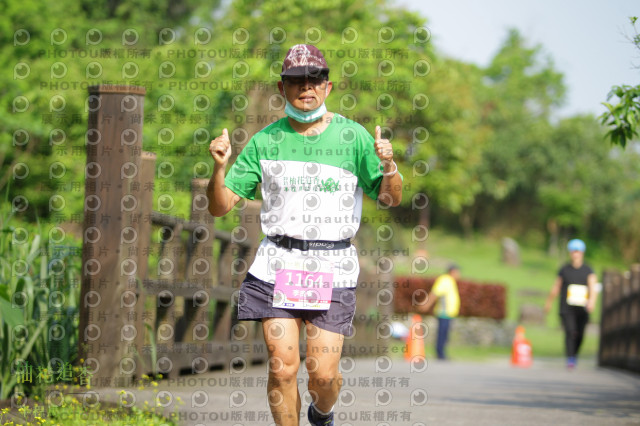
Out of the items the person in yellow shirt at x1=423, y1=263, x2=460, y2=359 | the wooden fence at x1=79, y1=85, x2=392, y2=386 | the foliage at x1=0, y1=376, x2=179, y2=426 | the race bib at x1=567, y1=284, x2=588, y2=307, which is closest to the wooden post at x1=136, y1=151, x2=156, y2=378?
the wooden fence at x1=79, y1=85, x2=392, y2=386

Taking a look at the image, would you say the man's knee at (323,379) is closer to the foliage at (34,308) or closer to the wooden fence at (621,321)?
the foliage at (34,308)

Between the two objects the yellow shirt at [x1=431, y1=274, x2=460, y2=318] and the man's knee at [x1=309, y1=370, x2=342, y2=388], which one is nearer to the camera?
the man's knee at [x1=309, y1=370, x2=342, y2=388]

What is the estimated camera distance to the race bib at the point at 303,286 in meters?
4.30

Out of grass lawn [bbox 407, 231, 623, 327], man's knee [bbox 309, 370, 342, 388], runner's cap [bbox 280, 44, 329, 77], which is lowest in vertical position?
man's knee [bbox 309, 370, 342, 388]

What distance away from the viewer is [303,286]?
430cm

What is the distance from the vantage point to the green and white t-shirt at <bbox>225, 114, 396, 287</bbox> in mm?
4328

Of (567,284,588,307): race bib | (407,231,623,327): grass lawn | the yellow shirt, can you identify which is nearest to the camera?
(567,284,588,307): race bib

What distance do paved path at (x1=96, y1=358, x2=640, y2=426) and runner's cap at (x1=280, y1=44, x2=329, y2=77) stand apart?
2.09m

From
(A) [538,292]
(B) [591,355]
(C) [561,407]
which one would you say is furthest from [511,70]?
(C) [561,407]

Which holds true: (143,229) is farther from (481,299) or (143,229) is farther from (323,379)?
(481,299)

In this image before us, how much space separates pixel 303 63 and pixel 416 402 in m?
3.50

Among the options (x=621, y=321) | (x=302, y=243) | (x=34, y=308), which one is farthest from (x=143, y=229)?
(x=621, y=321)

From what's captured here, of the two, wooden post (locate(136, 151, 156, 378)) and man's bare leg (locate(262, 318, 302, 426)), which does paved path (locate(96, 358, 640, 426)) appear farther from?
man's bare leg (locate(262, 318, 302, 426))

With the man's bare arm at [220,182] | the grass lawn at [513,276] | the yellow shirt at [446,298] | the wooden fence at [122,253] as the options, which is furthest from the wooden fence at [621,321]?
the man's bare arm at [220,182]
